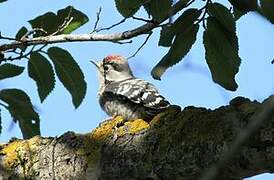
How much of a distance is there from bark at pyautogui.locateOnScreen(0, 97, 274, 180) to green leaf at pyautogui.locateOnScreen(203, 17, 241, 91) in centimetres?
11

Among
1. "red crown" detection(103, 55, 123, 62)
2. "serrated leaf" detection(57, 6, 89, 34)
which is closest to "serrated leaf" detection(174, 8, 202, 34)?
"serrated leaf" detection(57, 6, 89, 34)

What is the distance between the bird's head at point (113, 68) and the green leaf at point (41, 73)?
235 cm

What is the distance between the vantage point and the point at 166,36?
228 cm

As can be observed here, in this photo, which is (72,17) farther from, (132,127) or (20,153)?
(20,153)

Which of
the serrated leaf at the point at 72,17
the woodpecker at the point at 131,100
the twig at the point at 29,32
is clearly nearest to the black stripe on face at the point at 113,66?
the woodpecker at the point at 131,100

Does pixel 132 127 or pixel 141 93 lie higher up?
pixel 141 93

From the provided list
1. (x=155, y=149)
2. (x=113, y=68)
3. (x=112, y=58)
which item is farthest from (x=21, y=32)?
(x=112, y=58)

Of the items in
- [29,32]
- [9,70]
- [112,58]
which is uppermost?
[112,58]

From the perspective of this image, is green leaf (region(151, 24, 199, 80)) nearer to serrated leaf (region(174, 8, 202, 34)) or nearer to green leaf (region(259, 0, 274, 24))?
serrated leaf (region(174, 8, 202, 34))

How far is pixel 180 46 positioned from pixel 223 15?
21 centimetres

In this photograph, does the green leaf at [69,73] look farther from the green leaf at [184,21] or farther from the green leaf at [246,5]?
the green leaf at [246,5]

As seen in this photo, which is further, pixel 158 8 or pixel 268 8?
pixel 158 8

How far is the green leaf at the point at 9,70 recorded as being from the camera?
2.65 metres

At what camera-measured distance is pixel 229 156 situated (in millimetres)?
662
